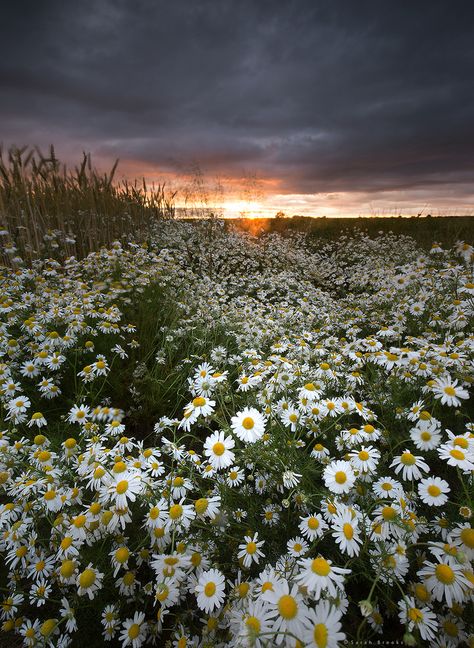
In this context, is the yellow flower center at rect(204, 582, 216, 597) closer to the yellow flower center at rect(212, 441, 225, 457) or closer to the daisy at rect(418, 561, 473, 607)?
the yellow flower center at rect(212, 441, 225, 457)

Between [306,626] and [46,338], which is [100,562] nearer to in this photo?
[306,626]

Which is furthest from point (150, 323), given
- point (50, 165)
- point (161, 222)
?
point (161, 222)

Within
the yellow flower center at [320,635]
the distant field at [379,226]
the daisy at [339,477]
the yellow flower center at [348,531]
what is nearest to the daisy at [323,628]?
the yellow flower center at [320,635]

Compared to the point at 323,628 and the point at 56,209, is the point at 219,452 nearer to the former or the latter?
the point at 323,628

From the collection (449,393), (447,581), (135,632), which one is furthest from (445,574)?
(135,632)

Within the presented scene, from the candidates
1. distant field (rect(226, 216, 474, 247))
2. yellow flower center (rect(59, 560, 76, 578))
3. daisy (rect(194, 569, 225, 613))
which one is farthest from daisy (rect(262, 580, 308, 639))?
distant field (rect(226, 216, 474, 247))

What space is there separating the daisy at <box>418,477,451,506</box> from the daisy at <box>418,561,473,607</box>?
11.3 inches

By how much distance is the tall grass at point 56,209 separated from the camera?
5.31m

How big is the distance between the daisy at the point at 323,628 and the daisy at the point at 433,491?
74 cm

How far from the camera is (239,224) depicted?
48.2 ft

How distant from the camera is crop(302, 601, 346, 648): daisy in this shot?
88 cm

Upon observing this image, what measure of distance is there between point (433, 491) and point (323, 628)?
2.76 ft

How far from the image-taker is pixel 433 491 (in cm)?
143

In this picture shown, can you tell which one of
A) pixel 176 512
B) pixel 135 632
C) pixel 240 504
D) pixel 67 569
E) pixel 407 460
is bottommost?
pixel 135 632
